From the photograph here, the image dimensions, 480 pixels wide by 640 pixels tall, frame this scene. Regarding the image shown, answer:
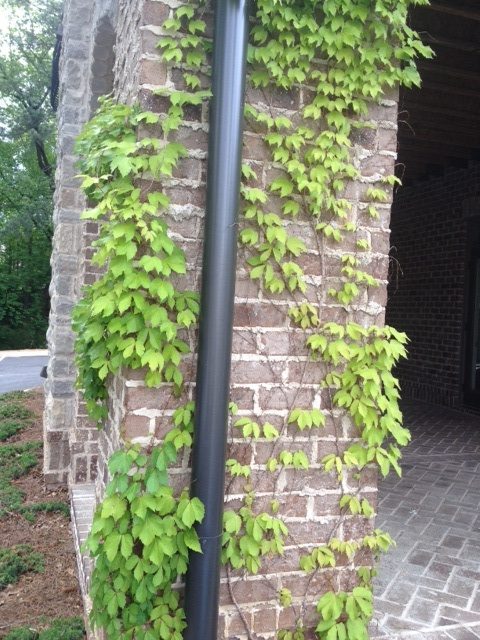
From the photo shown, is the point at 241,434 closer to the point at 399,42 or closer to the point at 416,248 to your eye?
Result: the point at 399,42

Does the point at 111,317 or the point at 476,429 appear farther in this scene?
the point at 476,429

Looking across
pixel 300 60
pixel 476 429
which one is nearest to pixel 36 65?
pixel 476 429

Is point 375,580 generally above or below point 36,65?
below

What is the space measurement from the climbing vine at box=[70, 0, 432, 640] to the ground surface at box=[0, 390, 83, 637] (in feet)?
3.99

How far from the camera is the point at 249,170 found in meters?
2.20

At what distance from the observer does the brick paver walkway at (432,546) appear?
2869 millimetres

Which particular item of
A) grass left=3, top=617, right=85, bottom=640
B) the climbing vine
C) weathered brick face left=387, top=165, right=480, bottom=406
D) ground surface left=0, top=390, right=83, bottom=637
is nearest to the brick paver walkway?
the climbing vine

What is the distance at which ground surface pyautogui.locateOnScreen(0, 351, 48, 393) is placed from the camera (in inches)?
459

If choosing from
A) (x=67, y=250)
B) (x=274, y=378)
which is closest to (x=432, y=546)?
(x=274, y=378)

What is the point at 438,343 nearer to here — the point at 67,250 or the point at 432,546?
the point at 432,546

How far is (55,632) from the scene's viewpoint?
2852mm

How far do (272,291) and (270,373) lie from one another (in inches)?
13.2

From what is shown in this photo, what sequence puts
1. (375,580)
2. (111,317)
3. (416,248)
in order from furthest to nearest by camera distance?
(416,248)
(375,580)
(111,317)

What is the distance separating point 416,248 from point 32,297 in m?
17.3
